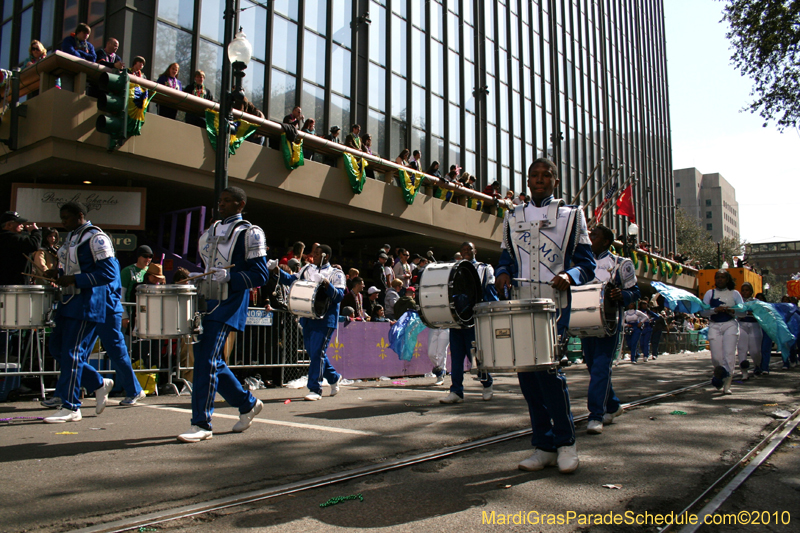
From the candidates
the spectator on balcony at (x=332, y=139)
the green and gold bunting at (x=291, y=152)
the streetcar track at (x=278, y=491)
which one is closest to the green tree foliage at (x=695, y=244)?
the spectator on balcony at (x=332, y=139)

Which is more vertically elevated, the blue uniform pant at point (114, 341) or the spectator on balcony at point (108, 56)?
the spectator on balcony at point (108, 56)

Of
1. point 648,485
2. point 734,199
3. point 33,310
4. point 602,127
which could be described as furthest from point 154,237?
point 734,199

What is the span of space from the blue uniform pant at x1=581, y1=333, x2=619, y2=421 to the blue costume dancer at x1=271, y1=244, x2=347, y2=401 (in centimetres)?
372

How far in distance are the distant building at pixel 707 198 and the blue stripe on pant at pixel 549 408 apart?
5231 inches

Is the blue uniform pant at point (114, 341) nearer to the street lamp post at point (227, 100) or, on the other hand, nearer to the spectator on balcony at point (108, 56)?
the street lamp post at point (227, 100)

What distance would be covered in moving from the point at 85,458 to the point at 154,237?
13489mm

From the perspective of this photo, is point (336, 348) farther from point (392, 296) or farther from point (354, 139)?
point (354, 139)

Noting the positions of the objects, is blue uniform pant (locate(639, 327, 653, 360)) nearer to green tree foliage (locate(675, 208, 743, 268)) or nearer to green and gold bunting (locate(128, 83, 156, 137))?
green and gold bunting (locate(128, 83, 156, 137))

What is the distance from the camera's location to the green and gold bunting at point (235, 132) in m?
14.7

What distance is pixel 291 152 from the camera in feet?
54.9

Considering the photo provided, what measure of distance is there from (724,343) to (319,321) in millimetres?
6321

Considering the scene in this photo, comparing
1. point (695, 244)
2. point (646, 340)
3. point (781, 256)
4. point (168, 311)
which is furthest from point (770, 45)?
point (781, 256)

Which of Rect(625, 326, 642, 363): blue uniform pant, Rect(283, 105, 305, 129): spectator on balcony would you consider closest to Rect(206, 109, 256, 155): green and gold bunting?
Rect(283, 105, 305, 129): spectator on balcony

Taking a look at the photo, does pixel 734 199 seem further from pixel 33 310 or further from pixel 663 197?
pixel 33 310
